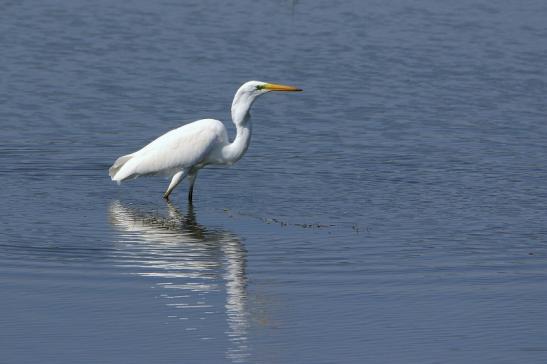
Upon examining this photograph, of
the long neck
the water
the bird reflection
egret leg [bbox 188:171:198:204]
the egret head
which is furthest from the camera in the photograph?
egret leg [bbox 188:171:198:204]

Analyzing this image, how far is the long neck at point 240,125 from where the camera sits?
13.6m

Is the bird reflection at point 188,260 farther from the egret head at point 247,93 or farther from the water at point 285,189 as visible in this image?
the egret head at point 247,93

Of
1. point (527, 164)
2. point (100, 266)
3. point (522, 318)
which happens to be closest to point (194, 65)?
point (527, 164)

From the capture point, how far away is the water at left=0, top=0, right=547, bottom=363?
894 cm

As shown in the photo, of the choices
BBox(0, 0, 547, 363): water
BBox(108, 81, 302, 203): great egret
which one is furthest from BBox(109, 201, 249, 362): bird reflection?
BBox(108, 81, 302, 203): great egret

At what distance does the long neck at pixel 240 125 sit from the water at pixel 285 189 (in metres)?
0.42

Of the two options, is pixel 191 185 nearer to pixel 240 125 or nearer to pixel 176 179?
pixel 176 179

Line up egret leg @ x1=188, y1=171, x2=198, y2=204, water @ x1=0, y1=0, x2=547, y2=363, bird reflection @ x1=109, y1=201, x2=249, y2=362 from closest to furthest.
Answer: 1. water @ x1=0, y1=0, x2=547, y2=363
2. bird reflection @ x1=109, y1=201, x2=249, y2=362
3. egret leg @ x1=188, y1=171, x2=198, y2=204

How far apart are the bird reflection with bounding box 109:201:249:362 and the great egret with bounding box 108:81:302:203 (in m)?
0.47

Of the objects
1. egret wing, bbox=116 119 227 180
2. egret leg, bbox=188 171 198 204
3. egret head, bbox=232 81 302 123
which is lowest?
egret leg, bbox=188 171 198 204

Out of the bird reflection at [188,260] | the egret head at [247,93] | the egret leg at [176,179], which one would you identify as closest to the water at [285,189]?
the bird reflection at [188,260]

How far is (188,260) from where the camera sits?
11.0 m

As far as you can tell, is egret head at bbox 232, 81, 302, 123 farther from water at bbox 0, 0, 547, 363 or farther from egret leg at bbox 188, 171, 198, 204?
water at bbox 0, 0, 547, 363

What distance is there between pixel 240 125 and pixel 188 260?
9.99 ft
